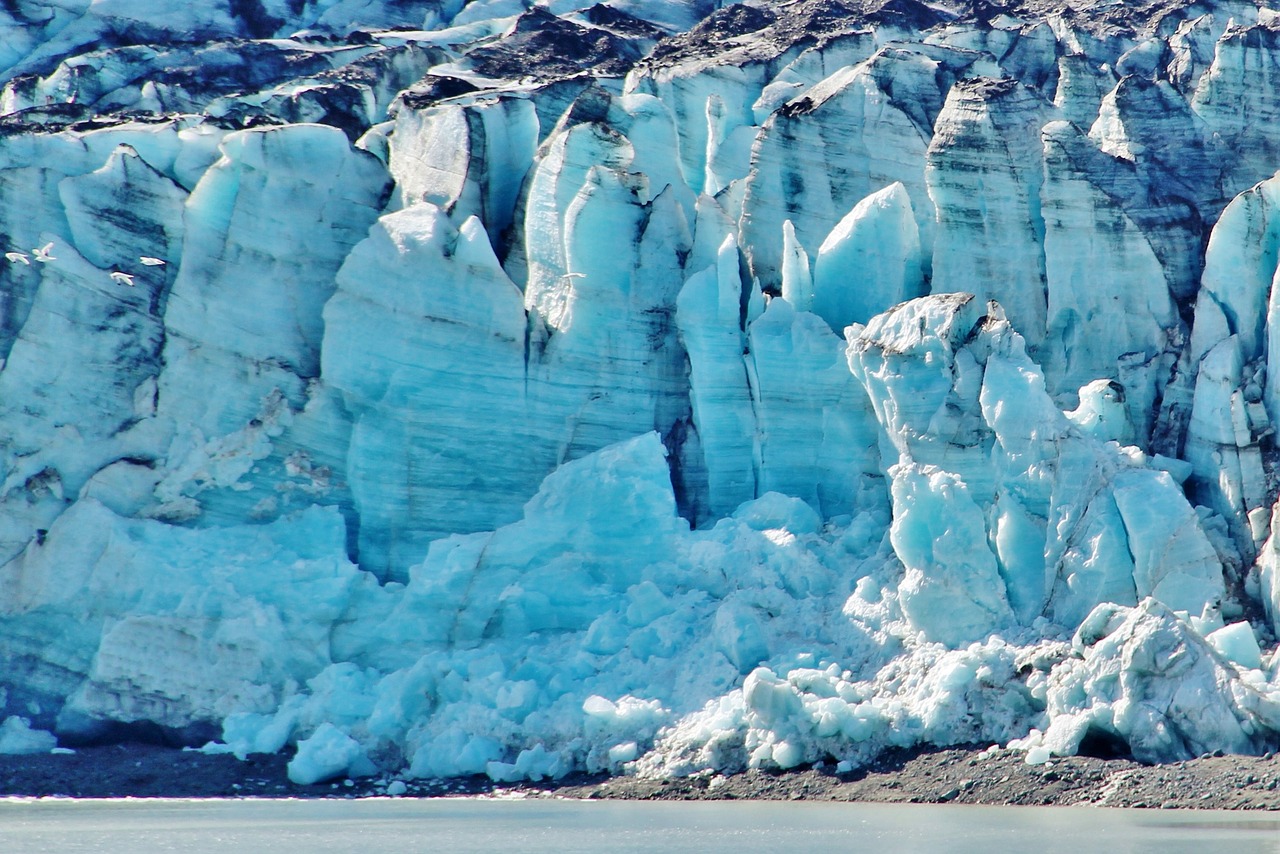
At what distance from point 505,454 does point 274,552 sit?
376cm

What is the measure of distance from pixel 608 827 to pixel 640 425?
7932 mm

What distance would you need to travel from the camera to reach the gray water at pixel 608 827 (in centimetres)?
1867

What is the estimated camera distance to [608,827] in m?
20.9

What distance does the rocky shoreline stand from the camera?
805 inches

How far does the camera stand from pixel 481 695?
24.8 m

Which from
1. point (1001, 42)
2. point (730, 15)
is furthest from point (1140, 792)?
point (730, 15)

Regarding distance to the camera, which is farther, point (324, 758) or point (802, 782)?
point (324, 758)

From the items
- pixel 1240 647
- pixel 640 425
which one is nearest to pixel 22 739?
pixel 640 425

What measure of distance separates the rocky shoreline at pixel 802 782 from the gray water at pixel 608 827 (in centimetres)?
32

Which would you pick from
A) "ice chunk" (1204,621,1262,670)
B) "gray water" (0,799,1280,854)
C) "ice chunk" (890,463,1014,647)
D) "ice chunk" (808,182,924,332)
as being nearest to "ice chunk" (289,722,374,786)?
"gray water" (0,799,1280,854)

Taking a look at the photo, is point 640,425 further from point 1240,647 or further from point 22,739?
point 22,739

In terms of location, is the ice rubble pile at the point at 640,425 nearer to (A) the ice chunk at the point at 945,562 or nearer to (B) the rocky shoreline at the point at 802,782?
(A) the ice chunk at the point at 945,562

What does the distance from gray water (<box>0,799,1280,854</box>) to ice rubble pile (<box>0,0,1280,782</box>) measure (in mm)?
1361

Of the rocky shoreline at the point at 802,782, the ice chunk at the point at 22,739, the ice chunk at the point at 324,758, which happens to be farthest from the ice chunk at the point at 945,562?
the ice chunk at the point at 22,739
